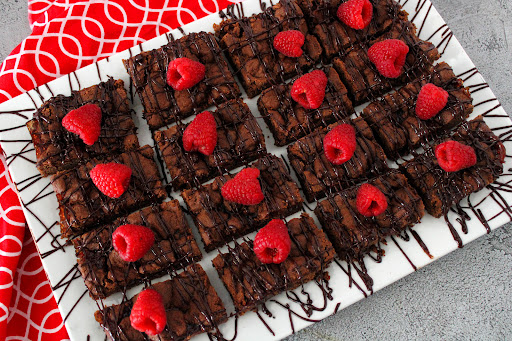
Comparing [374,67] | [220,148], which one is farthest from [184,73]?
[374,67]

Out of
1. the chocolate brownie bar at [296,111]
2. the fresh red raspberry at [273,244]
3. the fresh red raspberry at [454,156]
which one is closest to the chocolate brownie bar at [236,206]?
the fresh red raspberry at [273,244]

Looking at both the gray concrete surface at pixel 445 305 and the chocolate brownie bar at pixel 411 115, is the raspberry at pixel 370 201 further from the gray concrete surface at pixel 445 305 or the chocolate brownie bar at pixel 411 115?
the gray concrete surface at pixel 445 305

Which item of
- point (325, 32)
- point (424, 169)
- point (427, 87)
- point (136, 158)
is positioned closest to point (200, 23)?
point (325, 32)

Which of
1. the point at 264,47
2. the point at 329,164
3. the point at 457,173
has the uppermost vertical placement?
the point at 264,47

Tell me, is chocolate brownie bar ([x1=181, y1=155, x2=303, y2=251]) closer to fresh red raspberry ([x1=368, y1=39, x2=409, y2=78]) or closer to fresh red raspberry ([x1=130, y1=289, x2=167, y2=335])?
fresh red raspberry ([x1=130, y1=289, x2=167, y2=335])

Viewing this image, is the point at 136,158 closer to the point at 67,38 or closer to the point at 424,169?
the point at 67,38

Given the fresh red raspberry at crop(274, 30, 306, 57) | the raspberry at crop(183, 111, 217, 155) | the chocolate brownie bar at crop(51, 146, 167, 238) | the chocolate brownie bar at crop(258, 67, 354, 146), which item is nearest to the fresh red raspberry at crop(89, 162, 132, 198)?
the chocolate brownie bar at crop(51, 146, 167, 238)

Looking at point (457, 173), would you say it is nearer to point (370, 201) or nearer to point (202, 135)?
point (370, 201)
